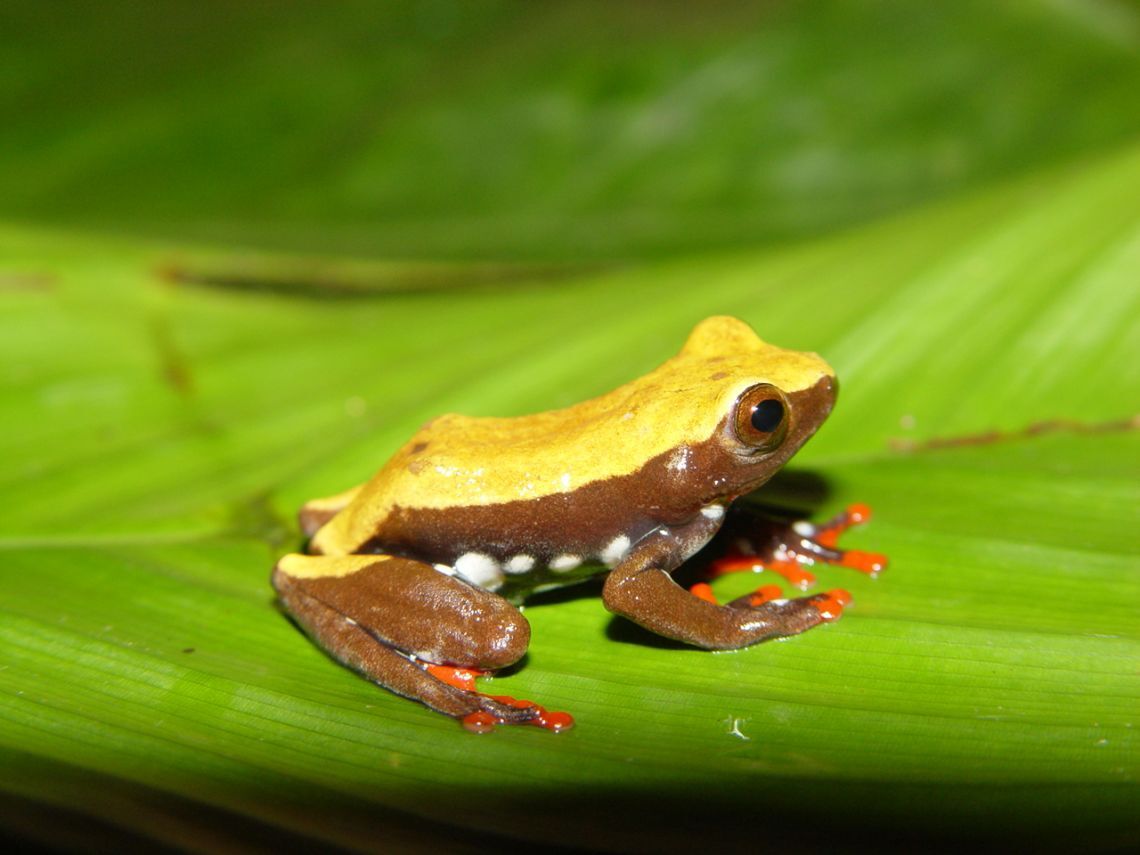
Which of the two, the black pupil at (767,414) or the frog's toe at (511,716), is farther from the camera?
the black pupil at (767,414)

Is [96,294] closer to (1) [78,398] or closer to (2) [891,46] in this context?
(1) [78,398]

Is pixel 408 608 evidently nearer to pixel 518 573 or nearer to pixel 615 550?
pixel 518 573

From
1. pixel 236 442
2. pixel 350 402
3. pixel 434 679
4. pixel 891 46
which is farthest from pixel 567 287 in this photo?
pixel 434 679

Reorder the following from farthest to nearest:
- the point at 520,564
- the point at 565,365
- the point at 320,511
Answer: the point at 565,365 < the point at 320,511 < the point at 520,564

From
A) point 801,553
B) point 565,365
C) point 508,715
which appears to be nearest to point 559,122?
point 565,365

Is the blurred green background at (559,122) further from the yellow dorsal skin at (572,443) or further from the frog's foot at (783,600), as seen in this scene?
the frog's foot at (783,600)

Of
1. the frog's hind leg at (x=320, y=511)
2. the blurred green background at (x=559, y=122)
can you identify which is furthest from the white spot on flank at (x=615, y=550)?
the blurred green background at (x=559, y=122)
